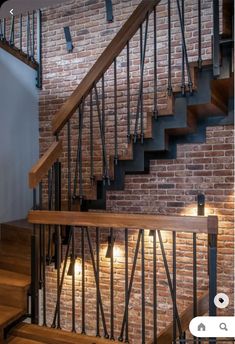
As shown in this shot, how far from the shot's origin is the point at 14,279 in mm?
2643

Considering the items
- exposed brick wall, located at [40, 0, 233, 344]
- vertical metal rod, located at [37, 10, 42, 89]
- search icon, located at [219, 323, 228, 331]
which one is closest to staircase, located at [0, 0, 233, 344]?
exposed brick wall, located at [40, 0, 233, 344]

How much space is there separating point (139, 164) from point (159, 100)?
127cm

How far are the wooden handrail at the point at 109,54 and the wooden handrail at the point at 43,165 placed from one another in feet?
0.67

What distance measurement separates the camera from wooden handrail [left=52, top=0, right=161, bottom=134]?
2.83 metres

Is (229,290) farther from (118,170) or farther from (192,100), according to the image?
(192,100)

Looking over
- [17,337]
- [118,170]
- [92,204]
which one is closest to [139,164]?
[118,170]

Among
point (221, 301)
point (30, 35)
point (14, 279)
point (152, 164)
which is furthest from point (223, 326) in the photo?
point (30, 35)

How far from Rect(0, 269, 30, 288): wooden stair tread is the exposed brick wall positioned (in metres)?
1.56

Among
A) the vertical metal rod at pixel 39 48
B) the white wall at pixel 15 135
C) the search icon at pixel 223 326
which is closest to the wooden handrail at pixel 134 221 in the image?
the search icon at pixel 223 326

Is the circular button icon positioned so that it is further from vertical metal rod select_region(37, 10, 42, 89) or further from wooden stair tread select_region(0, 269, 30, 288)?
vertical metal rod select_region(37, 10, 42, 89)

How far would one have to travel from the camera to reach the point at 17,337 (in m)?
2.26

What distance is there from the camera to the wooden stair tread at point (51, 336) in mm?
2127

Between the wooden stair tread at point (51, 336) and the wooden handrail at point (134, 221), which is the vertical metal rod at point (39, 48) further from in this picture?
the wooden stair tread at point (51, 336)

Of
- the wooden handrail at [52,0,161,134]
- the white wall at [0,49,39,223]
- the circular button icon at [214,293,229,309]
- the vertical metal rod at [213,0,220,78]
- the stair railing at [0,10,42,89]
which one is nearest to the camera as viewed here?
the circular button icon at [214,293,229,309]
